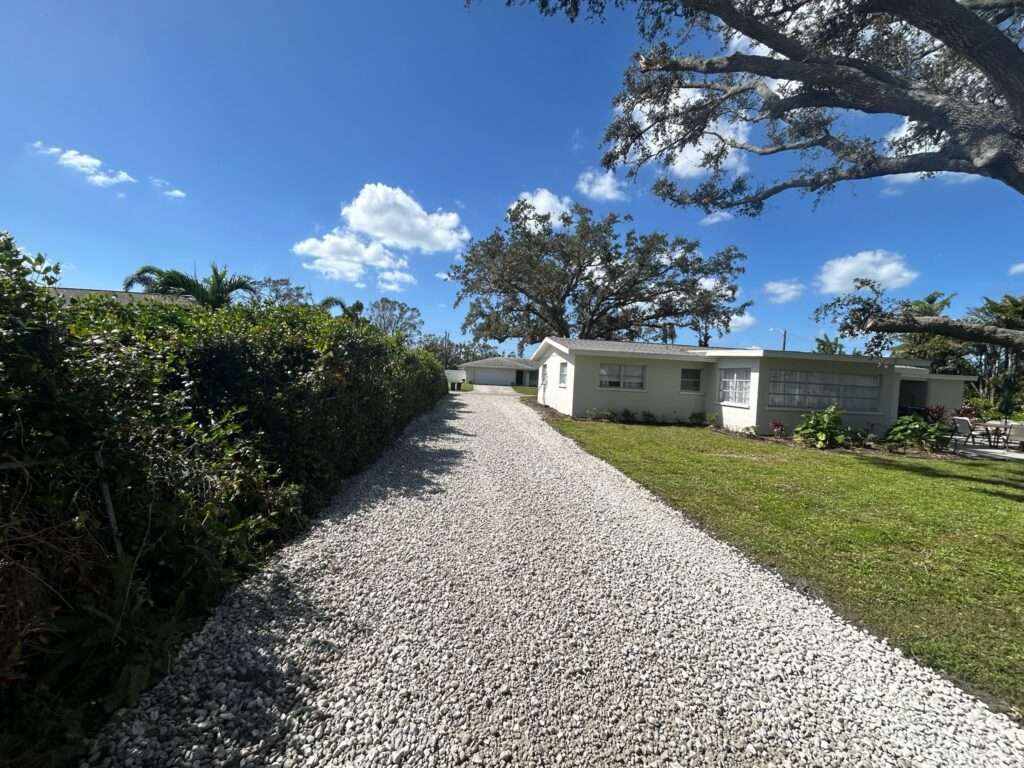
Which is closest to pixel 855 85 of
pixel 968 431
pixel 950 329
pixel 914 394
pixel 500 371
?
pixel 950 329

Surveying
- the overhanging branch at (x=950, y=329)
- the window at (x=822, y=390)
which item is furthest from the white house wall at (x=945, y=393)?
the overhanging branch at (x=950, y=329)

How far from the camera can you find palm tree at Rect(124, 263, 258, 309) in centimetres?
1049

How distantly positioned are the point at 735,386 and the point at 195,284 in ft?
55.4

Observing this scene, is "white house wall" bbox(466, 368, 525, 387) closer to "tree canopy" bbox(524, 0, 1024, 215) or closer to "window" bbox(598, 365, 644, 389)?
"window" bbox(598, 365, 644, 389)

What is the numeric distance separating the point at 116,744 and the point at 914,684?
422cm

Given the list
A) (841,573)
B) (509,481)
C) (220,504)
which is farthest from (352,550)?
(841,573)

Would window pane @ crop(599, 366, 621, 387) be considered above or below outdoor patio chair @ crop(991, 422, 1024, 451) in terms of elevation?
above

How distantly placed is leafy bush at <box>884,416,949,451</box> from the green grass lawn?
1708mm

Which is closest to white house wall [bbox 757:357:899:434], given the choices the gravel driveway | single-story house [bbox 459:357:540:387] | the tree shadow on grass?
the tree shadow on grass

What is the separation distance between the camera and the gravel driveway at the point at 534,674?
194 cm

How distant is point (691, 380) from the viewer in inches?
634

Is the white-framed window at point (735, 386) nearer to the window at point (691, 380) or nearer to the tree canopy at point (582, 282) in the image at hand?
the window at point (691, 380)

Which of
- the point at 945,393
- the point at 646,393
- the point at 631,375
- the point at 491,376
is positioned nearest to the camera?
the point at 646,393

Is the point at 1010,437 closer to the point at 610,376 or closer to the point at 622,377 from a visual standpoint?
the point at 622,377
